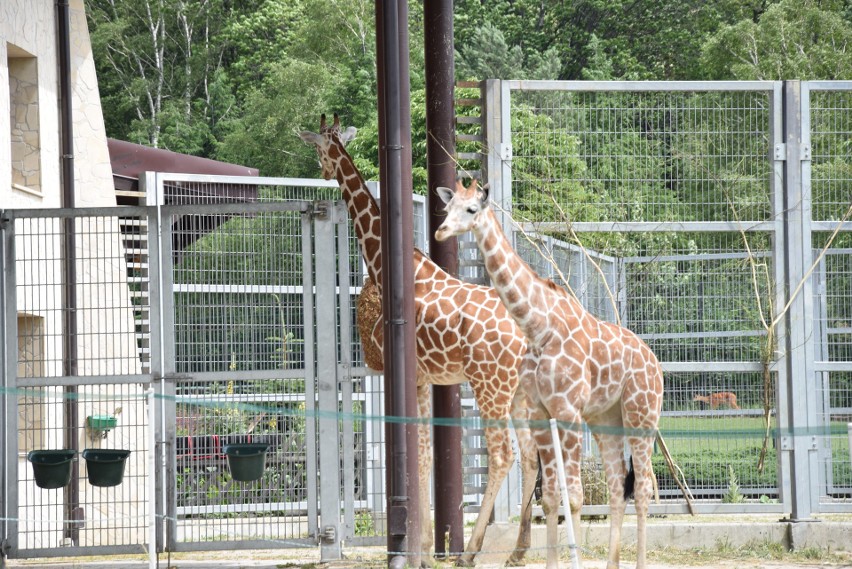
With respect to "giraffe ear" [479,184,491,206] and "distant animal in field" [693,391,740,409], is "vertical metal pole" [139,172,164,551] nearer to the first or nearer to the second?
"giraffe ear" [479,184,491,206]

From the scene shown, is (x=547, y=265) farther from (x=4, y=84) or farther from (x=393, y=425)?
(x=4, y=84)

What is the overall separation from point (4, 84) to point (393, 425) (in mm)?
6065

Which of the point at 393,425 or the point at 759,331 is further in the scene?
the point at 759,331

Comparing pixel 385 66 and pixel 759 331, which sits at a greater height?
pixel 385 66

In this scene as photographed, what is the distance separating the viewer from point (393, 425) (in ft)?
25.1

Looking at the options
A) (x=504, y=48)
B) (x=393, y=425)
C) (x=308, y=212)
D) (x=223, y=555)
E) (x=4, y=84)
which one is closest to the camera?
(x=393, y=425)

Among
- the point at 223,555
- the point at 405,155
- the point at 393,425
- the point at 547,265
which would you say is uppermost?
the point at 405,155

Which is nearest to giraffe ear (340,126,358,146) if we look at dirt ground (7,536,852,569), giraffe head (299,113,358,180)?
giraffe head (299,113,358,180)

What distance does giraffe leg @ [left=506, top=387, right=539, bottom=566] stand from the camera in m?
7.80

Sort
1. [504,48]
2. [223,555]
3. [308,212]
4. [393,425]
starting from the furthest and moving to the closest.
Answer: [504,48] → [223,555] → [308,212] → [393,425]

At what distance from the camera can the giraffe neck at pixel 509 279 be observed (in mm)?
7469

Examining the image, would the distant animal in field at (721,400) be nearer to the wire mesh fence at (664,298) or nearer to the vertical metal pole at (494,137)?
the wire mesh fence at (664,298)

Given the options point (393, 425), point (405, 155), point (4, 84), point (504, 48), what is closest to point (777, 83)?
point (405, 155)

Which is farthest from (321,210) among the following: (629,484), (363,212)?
(629,484)
